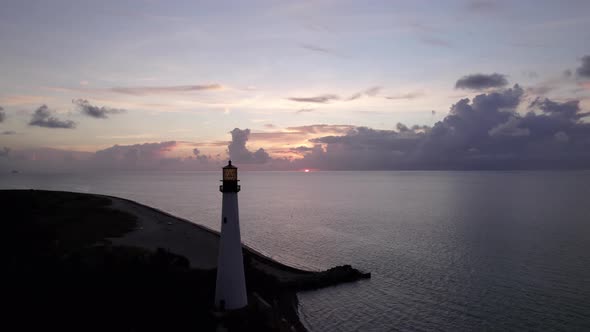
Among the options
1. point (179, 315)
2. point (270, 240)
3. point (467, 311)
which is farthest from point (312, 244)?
point (179, 315)

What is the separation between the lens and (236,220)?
21.4 m

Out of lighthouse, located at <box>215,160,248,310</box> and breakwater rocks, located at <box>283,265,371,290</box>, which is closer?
lighthouse, located at <box>215,160,248,310</box>

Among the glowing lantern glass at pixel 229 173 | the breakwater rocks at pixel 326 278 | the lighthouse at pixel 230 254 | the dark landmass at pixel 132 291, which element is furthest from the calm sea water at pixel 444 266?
the glowing lantern glass at pixel 229 173

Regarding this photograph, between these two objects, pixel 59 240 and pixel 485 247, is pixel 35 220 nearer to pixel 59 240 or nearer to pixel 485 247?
pixel 59 240

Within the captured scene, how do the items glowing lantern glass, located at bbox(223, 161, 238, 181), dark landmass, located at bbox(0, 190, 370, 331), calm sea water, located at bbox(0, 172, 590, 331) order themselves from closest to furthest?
dark landmass, located at bbox(0, 190, 370, 331), glowing lantern glass, located at bbox(223, 161, 238, 181), calm sea water, located at bbox(0, 172, 590, 331)

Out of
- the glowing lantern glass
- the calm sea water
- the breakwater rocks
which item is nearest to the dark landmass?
the breakwater rocks

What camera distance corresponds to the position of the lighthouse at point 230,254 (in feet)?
69.9

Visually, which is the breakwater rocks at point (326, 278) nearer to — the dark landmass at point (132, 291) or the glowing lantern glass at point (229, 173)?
the dark landmass at point (132, 291)

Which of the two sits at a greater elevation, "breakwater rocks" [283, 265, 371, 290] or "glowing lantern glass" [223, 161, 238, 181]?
"glowing lantern glass" [223, 161, 238, 181]

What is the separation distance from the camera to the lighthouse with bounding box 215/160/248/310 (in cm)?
2131

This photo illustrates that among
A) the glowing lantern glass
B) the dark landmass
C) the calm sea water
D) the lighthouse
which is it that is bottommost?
the calm sea water

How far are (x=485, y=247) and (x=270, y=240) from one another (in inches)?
1294

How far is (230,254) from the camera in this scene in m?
21.5

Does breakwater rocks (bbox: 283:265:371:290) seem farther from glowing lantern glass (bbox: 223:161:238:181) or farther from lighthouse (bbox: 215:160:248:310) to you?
glowing lantern glass (bbox: 223:161:238:181)
